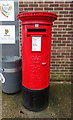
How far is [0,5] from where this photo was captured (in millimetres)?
3576

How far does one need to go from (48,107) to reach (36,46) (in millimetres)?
1343

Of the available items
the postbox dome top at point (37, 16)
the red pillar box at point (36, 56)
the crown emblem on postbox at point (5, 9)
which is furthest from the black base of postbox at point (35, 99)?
the crown emblem on postbox at point (5, 9)

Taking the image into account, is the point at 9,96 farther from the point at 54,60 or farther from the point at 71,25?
the point at 71,25

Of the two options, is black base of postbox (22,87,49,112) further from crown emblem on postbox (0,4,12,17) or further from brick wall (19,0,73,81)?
crown emblem on postbox (0,4,12,17)

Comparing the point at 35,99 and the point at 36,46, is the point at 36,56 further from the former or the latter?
the point at 35,99

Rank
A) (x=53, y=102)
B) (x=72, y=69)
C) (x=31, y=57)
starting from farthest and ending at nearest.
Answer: (x=72, y=69) → (x=53, y=102) → (x=31, y=57)

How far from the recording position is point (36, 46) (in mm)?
2230

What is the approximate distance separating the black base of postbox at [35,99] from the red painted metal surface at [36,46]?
9cm

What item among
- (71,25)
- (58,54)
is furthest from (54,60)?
(71,25)

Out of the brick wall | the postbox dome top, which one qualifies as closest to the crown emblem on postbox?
the brick wall

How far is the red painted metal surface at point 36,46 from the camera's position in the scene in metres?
2.15

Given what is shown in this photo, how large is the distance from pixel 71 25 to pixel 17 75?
2060 mm

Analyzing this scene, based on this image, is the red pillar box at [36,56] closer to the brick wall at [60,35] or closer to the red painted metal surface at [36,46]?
the red painted metal surface at [36,46]

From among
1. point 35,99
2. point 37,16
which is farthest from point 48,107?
point 37,16
